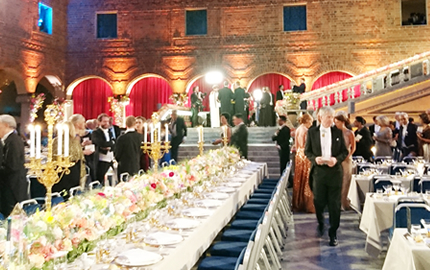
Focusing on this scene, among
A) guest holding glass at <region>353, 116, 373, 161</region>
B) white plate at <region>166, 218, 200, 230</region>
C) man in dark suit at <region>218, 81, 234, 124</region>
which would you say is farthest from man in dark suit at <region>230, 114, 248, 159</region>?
man in dark suit at <region>218, 81, 234, 124</region>

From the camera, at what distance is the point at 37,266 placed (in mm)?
1862

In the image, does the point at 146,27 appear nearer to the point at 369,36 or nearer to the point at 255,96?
the point at 255,96

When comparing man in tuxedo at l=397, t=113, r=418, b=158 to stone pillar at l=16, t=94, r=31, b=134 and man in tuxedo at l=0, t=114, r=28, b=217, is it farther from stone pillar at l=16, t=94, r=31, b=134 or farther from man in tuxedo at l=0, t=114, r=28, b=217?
stone pillar at l=16, t=94, r=31, b=134

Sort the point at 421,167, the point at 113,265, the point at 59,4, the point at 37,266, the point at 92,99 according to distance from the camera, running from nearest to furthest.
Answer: the point at 37,266 < the point at 113,265 < the point at 421,167 < the point at 59,4 < the point at 92,99

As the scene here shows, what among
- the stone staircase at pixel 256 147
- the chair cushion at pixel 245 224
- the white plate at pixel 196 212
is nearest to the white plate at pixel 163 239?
the white plate at pixel 196 212

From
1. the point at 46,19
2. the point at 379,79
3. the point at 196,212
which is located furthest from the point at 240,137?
the point at 46,19

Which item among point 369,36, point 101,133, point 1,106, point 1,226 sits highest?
point 369,36

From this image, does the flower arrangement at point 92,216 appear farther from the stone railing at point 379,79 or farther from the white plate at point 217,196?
the stone railing at point 379,79

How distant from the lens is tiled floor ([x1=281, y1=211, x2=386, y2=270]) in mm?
4336

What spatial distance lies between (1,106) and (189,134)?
10592 mm

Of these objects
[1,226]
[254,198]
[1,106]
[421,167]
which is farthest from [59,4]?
[1,226]

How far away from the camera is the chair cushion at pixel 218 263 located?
121 inches

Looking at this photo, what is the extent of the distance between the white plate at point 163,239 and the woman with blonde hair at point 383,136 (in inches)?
247

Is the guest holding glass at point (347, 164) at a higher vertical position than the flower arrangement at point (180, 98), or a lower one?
lower
